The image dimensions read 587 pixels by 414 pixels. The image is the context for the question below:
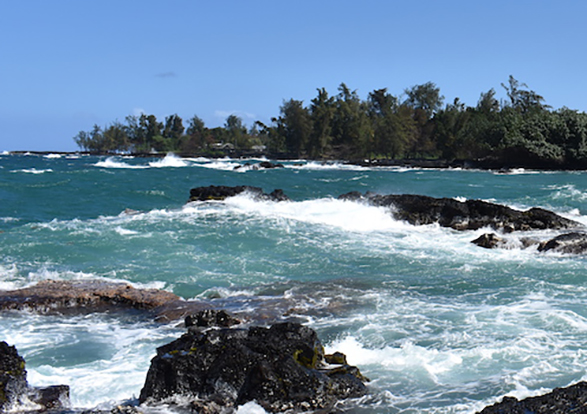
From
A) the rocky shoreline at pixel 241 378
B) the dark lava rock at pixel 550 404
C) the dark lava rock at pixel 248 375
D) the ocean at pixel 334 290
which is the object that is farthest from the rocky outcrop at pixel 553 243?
the dark lava rock at pixel 550 404

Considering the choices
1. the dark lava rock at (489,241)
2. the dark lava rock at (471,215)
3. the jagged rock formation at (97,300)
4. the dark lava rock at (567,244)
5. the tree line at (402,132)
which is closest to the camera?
the jagged rock formation at (97,300)

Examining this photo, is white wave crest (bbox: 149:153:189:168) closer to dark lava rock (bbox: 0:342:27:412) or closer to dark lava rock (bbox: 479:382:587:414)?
dark lava rock (bbox: 0:342:27:412)

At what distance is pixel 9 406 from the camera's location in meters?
5.65

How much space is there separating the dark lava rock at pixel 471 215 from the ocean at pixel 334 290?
0.49 m

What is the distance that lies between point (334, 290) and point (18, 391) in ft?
19.1

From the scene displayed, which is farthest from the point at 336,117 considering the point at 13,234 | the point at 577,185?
the point at 13,234

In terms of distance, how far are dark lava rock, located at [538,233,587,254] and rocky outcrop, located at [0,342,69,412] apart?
11.1m

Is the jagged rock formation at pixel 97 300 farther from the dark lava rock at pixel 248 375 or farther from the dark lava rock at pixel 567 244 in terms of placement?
the dark lava rock at pixel 567 244

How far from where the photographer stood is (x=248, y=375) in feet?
19.2

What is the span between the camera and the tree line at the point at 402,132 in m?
53.3

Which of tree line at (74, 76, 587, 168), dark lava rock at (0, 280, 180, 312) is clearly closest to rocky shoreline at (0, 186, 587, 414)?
dark lava rock at (0, 280, 180, 312)

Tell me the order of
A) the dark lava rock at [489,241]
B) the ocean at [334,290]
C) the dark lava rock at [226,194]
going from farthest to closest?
the dark lava rock at [226,194]
the dark lava rock at [489,241]
the ocean at [334,290]

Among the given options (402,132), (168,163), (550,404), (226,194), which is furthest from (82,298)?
(402,132)

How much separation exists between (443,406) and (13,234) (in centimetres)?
1398
